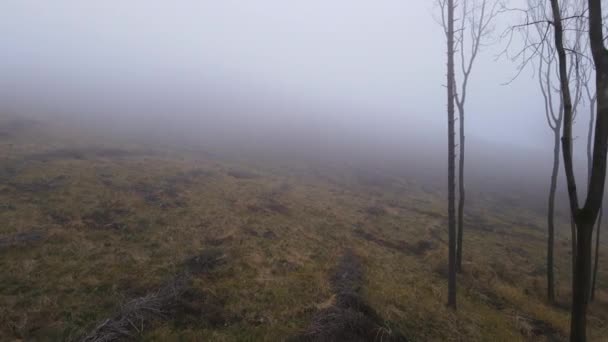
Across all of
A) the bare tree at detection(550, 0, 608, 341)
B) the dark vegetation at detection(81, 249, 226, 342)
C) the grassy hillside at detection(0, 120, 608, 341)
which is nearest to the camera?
the bare tree at detection(550, 0, 608, 341)

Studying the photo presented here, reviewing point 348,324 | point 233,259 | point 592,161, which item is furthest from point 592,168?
point 233,259

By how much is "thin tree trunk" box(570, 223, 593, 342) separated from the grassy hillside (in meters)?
3.29

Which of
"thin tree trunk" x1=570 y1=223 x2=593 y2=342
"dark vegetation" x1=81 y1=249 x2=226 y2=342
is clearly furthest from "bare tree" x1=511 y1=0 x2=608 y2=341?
"dark vegetation" x1=81 y1=249 x2=226 y2=342

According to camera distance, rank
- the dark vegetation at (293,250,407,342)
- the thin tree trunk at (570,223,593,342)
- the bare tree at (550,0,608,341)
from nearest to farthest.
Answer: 1. the bare tree at (550,0,608,341)
2. the thin tree trunk at (570,223,593,342)
3. the dark vegetation at (293,250,407,342)

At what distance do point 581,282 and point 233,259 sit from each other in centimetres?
951

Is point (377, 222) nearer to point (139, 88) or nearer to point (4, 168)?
point (4, 168)

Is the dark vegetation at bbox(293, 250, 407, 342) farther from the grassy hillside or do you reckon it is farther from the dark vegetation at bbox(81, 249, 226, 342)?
the dark vegetation at bbox(81, 249, 226, 342)

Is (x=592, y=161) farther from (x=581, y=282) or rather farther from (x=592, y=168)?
(x=581, y=282)

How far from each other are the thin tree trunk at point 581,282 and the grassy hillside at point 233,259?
329 cm

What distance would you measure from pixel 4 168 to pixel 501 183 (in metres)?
57.8

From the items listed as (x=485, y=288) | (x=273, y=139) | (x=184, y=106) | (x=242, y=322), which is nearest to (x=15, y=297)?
(x=242, y=322)

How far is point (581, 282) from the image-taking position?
14.1ft

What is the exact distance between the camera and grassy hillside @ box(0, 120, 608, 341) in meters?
6.76

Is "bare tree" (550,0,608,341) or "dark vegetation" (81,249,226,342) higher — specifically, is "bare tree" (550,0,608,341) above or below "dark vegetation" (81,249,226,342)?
above
